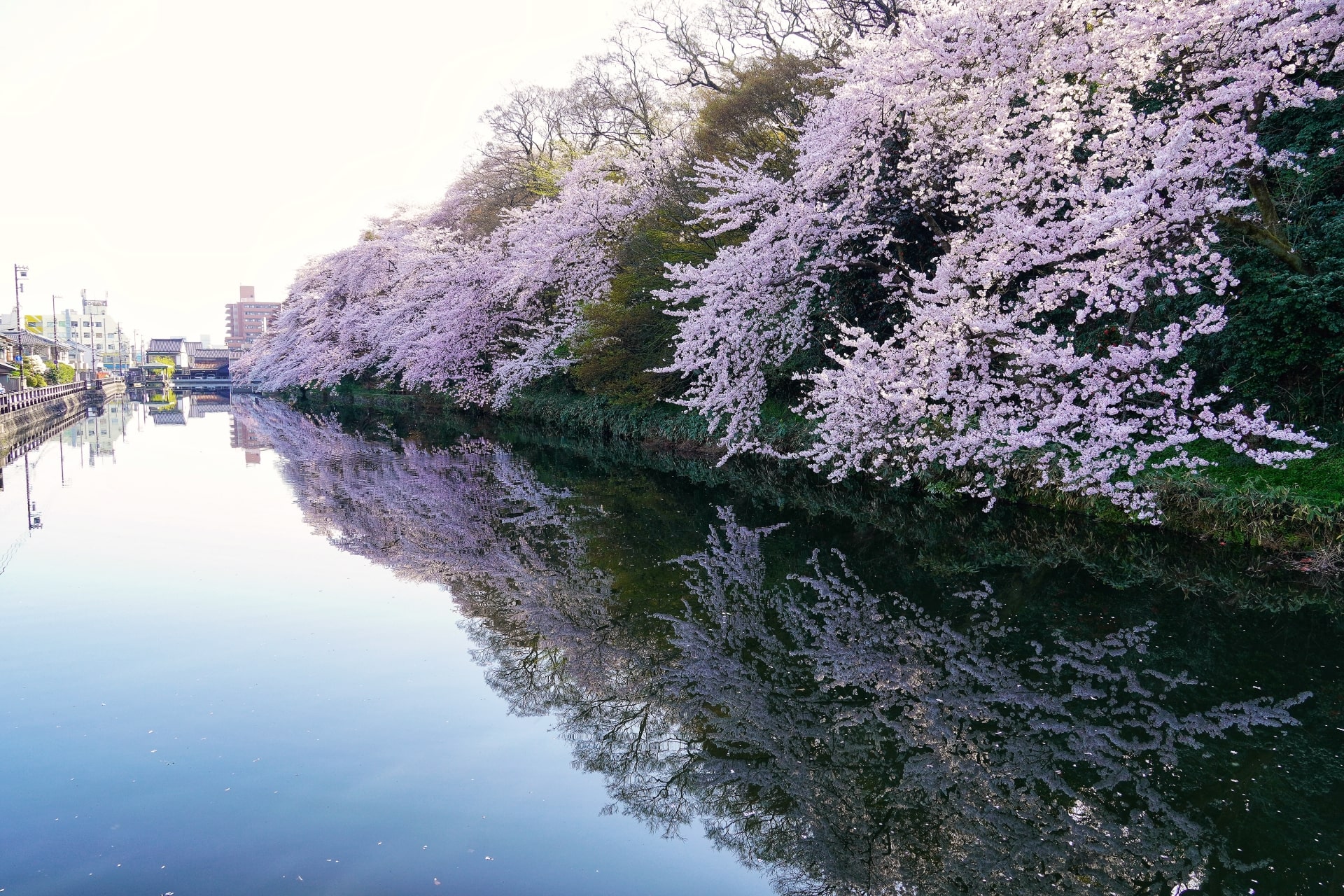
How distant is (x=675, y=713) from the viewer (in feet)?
20.6

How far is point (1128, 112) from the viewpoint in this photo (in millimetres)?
9891

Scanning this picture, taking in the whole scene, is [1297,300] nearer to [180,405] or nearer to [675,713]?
[675,713]

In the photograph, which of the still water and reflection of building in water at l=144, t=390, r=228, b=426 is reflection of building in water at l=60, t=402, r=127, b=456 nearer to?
reflection of building in water at l=144, t=390, r=228, b=426

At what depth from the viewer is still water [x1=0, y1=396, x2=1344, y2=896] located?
14.7 ft

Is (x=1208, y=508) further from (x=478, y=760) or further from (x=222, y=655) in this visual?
(x=222, y=655)

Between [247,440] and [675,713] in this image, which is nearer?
[675,713]

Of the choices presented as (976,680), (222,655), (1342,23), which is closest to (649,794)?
(976,680)

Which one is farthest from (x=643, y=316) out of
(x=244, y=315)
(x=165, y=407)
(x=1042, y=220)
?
(x=244, y=315)

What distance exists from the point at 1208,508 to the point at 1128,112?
4926 millimetres

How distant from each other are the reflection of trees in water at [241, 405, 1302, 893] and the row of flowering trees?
294 cm

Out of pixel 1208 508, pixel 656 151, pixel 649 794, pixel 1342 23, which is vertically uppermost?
pixel 656 151

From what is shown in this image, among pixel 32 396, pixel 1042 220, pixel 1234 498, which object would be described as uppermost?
pixel 1042 220

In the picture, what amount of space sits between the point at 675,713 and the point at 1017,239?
7.25 metres

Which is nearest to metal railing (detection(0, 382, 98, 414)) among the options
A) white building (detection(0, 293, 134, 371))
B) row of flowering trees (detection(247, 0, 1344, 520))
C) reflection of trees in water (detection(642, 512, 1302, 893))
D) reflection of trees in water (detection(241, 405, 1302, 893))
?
row of flowering trees (detection(247, 0, 1344, 520))
